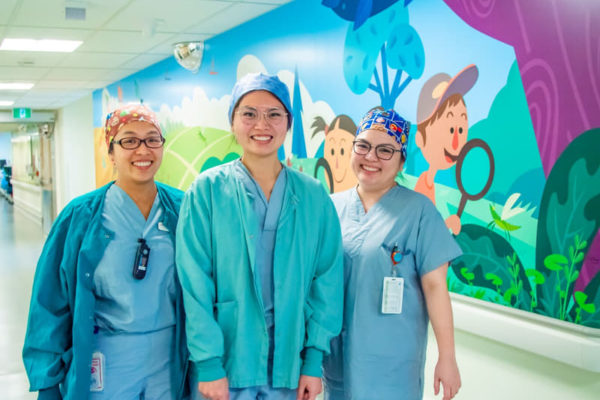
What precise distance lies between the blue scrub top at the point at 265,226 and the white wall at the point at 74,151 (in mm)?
8882

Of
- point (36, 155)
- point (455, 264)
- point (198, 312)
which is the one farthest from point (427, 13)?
point (36, 155)

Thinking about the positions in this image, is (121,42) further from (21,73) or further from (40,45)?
(21,73)

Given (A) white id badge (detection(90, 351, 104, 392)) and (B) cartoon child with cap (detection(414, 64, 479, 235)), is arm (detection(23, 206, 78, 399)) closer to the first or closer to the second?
(A) white id badge (detection(90, 351, 104, 392))

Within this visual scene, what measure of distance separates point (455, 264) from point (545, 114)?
859 millimetres

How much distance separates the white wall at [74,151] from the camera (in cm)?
995

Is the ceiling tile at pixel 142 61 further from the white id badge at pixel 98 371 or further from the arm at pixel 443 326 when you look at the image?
the arm at pixel 443 326

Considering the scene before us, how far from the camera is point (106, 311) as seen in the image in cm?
167

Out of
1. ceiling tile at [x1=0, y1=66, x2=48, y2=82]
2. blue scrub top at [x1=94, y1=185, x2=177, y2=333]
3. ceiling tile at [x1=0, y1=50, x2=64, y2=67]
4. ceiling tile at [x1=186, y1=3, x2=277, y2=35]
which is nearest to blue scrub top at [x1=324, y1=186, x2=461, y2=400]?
blue scrub top at [x1=94, y1=185, x2=177, y2=333]

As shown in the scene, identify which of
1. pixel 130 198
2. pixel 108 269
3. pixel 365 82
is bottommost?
pixel 108 269

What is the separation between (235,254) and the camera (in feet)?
5.03

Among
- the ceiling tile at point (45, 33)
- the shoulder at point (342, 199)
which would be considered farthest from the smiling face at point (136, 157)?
the ceiling tile at point (45, 33)

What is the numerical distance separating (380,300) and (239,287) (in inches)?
20.4

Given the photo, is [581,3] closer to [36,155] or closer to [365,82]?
[365,82]

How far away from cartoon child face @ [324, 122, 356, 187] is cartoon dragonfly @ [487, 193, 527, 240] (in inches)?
A: 42.8
